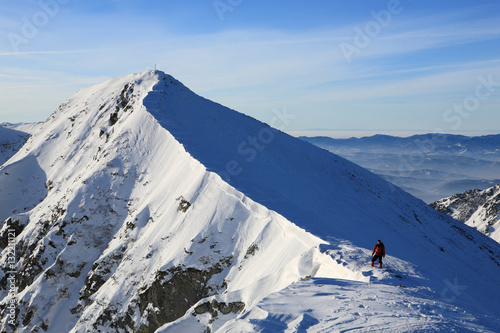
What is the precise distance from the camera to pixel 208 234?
26516 millimetres

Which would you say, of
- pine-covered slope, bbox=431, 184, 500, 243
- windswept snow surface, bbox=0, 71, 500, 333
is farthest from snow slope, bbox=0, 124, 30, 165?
pine-covered slope, bbox=431, 184, 500, 243

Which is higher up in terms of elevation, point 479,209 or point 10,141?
point 479,209

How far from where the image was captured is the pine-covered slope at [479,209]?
96062mm

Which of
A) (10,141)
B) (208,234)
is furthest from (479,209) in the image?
(10,141)

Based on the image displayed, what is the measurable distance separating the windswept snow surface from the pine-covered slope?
56680 millimetres

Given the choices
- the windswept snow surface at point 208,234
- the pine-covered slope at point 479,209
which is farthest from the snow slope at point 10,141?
the pine-covered slope at point 479,209

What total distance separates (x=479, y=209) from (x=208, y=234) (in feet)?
354

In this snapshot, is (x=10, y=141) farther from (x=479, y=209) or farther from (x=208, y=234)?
(x=479, y=209)

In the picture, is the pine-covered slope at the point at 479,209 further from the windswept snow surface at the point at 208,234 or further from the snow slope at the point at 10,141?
the snow slope at the point at 10,141

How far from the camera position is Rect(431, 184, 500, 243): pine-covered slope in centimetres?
9606

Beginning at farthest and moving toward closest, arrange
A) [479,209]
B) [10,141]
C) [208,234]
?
[479,209] < [10,141] < [208,234]

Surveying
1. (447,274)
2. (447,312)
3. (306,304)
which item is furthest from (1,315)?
(447,274)

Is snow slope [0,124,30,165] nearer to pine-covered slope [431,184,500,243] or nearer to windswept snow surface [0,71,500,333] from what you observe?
windswept snow surface [0,71,500,333]

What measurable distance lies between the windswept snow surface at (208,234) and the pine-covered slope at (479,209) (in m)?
56.7
